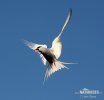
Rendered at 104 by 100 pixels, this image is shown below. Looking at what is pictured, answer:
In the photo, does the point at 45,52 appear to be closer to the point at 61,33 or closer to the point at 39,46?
the point at 39,46

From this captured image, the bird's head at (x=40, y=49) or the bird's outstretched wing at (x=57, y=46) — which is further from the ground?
the bird's outstretched wing at (x=57, y=46)

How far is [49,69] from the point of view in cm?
500

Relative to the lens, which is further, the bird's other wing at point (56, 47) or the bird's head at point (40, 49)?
the bird's other wing at point (56, 47)

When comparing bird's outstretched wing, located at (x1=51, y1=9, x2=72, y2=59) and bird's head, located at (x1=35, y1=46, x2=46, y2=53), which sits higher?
bird's outstretched wing, located at (x1=51, y1=9, x2=72, y2=59)

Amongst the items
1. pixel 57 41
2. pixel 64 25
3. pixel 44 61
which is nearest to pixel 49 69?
pixel 44 61

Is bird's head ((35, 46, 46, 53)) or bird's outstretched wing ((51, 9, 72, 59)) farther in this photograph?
bird's outstretched wing ((51, 9, 72, 59))

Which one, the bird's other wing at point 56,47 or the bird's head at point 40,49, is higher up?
the bird's other wing at point 56,47

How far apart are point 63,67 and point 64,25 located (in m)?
0.88

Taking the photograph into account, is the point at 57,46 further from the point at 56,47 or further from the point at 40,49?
the point at 40,49

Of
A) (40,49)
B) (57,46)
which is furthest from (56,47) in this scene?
(40,49)

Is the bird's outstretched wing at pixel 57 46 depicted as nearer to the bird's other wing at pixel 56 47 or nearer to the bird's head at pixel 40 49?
the bird's other wing at pixel 56 47

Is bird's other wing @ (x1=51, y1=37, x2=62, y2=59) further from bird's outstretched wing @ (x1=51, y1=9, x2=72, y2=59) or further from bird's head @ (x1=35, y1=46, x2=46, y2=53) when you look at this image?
bird's head @ (x1=35, y1=46, x2=46, y2=53)

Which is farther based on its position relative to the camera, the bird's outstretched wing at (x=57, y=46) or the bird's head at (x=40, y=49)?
the bird's outstretched wing at (x=57, y=46)

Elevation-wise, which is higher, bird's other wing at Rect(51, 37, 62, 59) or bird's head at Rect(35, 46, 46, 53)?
bird's other wing at Rect(51, 37, 62, 59)
